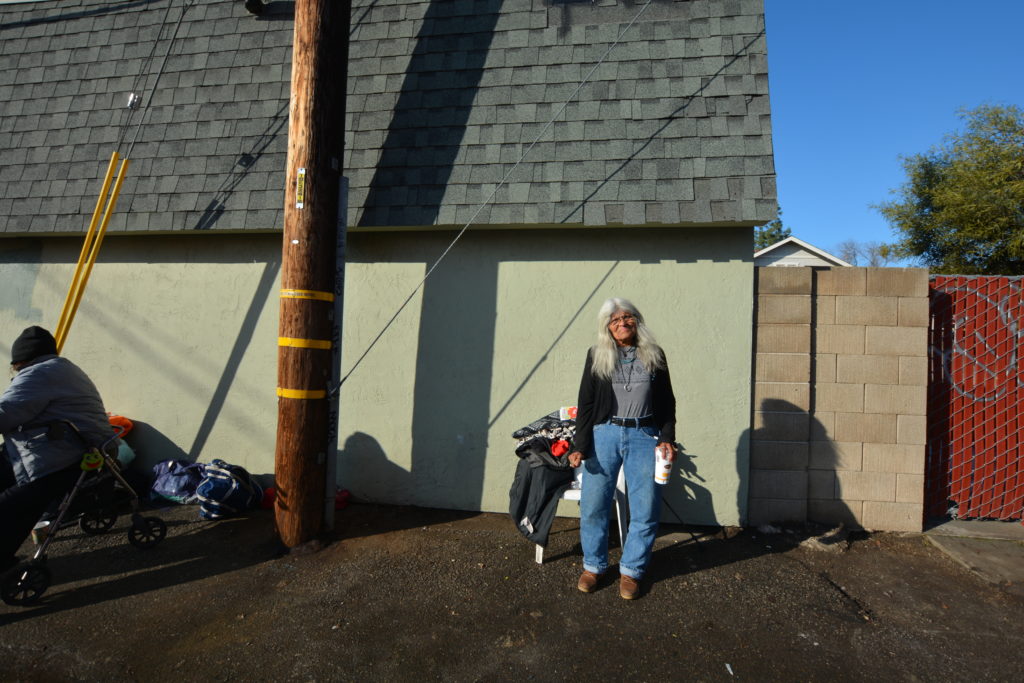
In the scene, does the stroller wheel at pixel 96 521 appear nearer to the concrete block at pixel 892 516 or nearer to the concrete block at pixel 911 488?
the concrete block at pixel 892 516

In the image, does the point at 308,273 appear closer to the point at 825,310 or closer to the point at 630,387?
the point at 630,387

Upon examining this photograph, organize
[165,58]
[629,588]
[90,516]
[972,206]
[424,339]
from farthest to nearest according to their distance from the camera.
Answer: [972,206] → [165,58] → [424,339] → [90,516] → [629,588]

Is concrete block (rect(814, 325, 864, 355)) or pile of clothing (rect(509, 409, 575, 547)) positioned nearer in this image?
pile of clothing (rect(509, 409, 575, 547))

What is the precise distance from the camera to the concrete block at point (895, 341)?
179 inches

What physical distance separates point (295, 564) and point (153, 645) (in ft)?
3.24

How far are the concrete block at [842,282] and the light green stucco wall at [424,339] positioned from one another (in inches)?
24.5

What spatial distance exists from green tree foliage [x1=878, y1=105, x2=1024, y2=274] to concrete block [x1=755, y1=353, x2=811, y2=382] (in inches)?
546

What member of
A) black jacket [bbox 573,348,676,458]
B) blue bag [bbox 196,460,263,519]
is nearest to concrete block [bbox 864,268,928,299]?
black jacket [bbox 573,348,676,458]

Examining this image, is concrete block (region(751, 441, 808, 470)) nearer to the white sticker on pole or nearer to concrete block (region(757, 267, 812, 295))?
concrete block (region(757, 267, 812, 295))

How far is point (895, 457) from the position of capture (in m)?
4.57

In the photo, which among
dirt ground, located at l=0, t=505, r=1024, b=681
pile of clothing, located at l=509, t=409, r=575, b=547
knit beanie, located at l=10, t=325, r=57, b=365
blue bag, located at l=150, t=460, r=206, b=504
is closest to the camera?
dirt ground, located at l=0, t=505, r=1024, b=681

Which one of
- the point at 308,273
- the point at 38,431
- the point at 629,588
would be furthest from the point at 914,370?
the point at 38,431

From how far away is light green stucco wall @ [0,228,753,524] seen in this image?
15.2ft

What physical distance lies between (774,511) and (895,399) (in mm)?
1289
